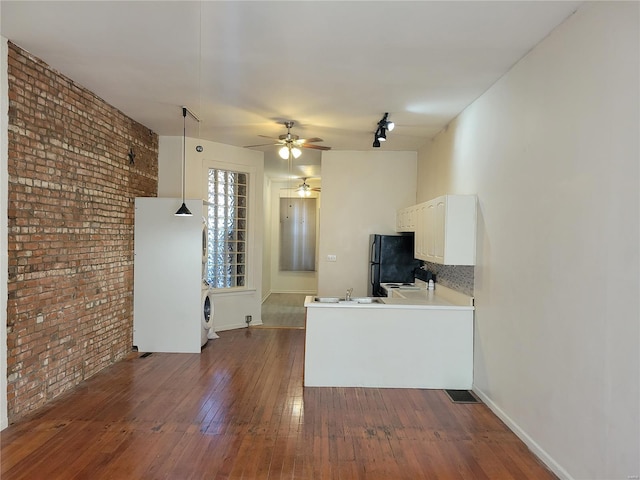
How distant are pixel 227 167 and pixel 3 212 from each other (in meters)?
3.69

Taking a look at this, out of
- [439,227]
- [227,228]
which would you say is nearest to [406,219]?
[439,227]

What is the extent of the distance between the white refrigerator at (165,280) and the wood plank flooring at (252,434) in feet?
2.85

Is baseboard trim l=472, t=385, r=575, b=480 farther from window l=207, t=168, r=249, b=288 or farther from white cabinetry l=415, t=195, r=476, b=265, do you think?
window l=207, t=168, r=249, b=288

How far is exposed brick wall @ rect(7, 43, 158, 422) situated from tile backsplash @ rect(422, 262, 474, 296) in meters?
4.02

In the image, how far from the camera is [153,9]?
2.55m

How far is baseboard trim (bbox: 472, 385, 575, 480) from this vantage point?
2.56m

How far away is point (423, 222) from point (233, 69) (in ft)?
9.31

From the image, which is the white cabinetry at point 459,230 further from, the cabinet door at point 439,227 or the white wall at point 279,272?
the white wall at point 279,272

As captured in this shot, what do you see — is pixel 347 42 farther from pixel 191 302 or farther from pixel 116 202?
pixel 191 302

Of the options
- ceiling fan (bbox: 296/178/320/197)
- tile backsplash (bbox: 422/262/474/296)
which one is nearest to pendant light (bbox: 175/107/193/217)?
tile backsplash (bbox: 422/262/474/296)

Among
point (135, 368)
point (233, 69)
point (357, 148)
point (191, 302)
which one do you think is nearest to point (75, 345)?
point (135, 368)

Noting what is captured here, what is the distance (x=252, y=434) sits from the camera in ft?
10.1

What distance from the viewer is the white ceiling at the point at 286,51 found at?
2535 mm

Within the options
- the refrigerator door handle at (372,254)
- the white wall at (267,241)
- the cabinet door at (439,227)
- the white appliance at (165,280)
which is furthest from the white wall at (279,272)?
the cabinet door at (439,227)
